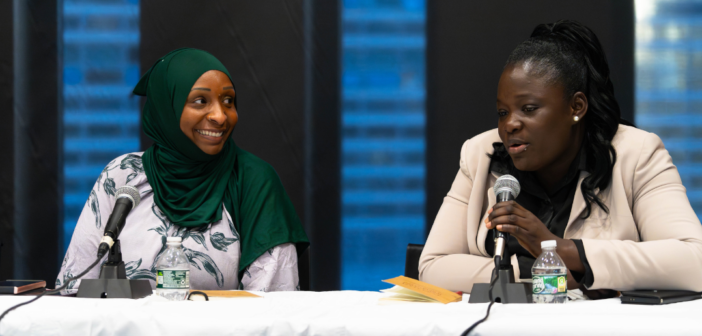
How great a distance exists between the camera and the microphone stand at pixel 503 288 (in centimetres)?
126

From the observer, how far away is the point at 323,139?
2.76m

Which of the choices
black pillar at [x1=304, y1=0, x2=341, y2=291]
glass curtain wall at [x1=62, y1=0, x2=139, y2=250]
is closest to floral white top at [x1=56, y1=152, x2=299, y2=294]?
black pillar at [x1=304, y1=0, x2=341, y2=291]

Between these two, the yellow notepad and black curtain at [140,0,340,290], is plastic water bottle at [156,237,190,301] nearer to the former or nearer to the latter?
the yellow notepad

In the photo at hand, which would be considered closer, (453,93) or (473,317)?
(473,317)

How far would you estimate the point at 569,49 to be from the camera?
1741mm

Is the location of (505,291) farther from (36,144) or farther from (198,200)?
(36,144)

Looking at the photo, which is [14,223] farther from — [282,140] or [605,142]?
[605,142]

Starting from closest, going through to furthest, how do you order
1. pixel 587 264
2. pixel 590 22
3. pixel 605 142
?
pixel 587 264 → pixel 605 142 → pixel 590 22

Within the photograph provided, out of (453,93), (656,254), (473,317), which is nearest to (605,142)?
(656,254)

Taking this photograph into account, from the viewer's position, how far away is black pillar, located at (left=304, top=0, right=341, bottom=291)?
2.76 metres

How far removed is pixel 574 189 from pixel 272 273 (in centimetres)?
100

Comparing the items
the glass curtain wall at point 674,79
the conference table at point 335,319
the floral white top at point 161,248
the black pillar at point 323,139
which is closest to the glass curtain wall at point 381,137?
the black pillar at point 323,139

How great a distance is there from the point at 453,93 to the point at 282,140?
823mm

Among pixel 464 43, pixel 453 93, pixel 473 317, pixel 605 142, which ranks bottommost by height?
pixel 473 317
